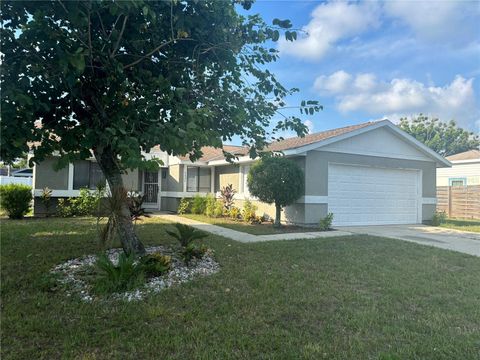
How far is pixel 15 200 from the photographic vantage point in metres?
13.4

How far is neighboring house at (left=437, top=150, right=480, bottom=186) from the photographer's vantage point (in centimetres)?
2259

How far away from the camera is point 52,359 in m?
3.12

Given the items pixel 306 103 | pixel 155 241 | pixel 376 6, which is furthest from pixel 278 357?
pixel 376 6

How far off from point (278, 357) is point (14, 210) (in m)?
13.7

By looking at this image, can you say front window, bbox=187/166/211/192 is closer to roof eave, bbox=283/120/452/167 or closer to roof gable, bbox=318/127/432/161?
roof eave, bbox=283/120/452/167

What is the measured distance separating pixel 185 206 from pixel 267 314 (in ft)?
44.1

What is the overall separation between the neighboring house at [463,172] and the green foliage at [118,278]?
2405cm

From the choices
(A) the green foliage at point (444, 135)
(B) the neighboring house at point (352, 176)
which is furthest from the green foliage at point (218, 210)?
(A) the green foliage at point (444, 135)

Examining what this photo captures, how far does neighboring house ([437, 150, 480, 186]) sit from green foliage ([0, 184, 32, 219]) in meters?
24.4

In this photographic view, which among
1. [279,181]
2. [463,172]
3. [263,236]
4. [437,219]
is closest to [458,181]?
[463,172]

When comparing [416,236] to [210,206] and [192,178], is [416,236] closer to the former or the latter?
[210,206]

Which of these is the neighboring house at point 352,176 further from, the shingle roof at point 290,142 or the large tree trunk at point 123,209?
the large tree trunk at point 123,209

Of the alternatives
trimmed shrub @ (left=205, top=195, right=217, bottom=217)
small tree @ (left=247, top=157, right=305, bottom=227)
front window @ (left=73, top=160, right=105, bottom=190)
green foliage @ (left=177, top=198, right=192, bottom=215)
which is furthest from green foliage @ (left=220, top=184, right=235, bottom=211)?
front window @ (left=73, top=160, right=105, bottom=190)

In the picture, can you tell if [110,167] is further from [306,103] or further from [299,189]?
[299,189]
